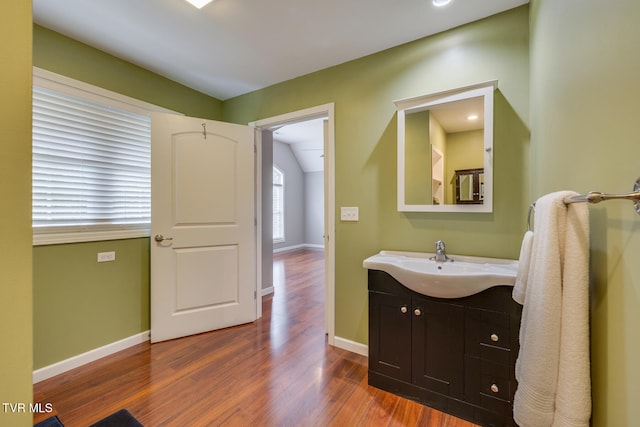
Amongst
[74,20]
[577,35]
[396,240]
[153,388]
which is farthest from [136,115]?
[577,35]

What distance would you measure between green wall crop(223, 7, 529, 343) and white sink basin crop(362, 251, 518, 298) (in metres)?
0.08

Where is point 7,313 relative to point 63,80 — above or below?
below

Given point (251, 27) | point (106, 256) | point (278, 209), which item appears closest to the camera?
point (251, 27)

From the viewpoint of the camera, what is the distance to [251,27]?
1877 millimetres

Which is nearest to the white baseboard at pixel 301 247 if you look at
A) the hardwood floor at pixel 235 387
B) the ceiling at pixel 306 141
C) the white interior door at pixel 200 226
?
the ceiling at pixel 306 141

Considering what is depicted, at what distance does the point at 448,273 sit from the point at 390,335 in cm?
58

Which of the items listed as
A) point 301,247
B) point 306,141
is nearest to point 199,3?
point 306,141

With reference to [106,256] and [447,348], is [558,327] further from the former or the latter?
[106,256]

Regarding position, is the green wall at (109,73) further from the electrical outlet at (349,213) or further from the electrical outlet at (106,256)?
the electrical outlet at (349,213)

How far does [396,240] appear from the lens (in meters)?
2.10

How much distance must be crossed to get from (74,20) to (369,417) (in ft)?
10.4

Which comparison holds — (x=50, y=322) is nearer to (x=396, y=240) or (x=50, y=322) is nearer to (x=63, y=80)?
(x=63, y=80)

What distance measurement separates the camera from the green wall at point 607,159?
2.05 ft

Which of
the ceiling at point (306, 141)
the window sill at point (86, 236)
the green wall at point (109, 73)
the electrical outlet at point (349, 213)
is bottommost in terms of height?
the window sill at point (86, 236)
